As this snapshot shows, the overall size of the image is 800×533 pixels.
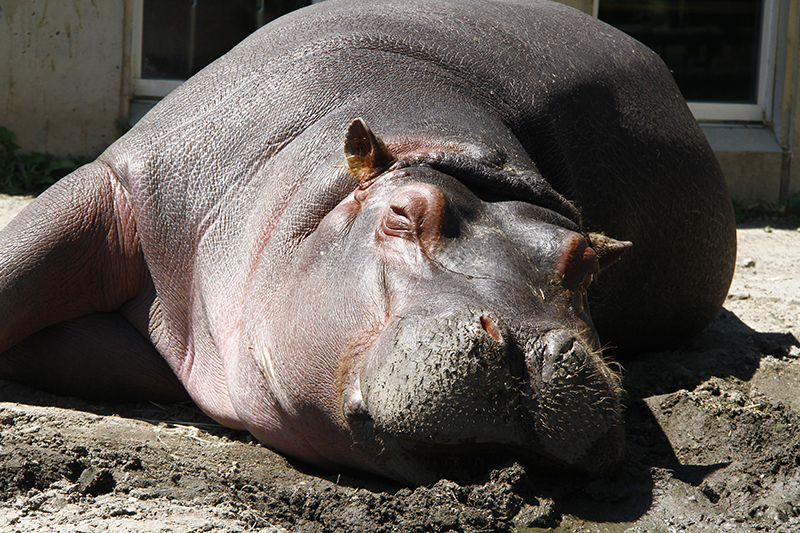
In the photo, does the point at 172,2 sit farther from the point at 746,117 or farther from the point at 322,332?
the point at 322,332

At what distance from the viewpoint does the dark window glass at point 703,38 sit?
828 centimetres

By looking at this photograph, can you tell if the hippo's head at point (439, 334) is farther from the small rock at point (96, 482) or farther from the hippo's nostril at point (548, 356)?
the small rock at point (96, 482)

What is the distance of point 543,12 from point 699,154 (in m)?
0.98

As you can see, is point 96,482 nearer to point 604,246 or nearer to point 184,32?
point 604,246

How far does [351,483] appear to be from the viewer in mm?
2447

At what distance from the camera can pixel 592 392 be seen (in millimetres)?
2170

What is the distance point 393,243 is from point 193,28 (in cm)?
566

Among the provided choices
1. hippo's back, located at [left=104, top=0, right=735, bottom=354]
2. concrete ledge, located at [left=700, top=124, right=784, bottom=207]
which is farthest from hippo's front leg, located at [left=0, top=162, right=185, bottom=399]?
concrete ledge, located at [left=700, top=124, right=784, bottom=207]

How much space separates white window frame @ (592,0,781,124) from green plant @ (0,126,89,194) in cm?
485

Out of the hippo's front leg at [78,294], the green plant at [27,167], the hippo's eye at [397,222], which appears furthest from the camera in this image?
the green plant at [27,167]

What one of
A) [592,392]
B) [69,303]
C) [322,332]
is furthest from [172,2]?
[592,392]

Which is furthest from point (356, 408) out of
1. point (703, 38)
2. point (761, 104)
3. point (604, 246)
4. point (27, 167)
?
point (703, 38)

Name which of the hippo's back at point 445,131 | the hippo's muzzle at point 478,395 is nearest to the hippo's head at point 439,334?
the hippo's muzzle at point 478,395

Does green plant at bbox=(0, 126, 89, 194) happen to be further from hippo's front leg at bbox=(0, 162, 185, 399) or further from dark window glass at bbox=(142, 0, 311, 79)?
hippo's front leg at bbox=(0, 162, 185, 399)
